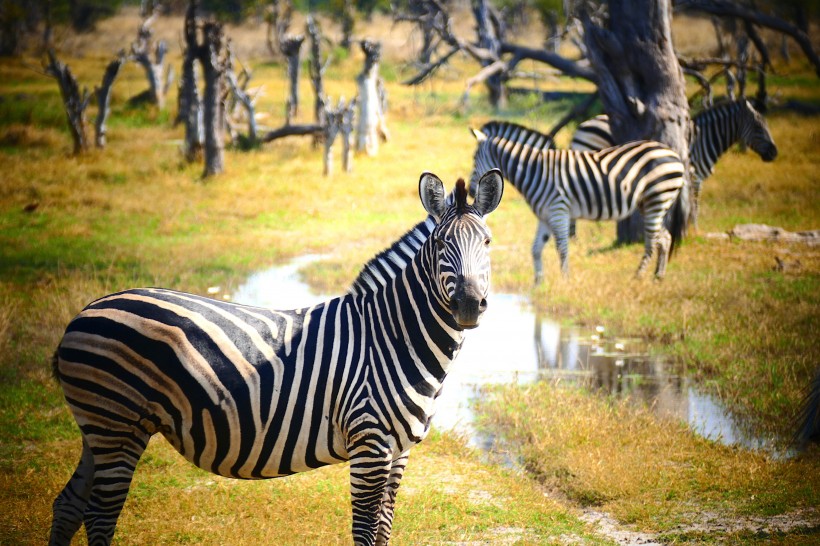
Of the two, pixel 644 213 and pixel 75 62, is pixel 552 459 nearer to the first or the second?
pixel 644 213

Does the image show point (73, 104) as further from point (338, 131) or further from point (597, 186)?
point (597, 186)

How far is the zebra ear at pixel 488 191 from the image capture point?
434 cm

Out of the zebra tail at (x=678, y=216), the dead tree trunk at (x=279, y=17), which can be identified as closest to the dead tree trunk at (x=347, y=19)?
the dead tree trunk at (x=279, y=17)

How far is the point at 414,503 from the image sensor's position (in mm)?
5922

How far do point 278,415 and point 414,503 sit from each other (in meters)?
2.00

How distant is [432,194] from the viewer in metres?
4.47

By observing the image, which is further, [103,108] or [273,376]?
[103,108]

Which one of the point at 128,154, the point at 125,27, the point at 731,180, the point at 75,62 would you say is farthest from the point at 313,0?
the point at 731,180

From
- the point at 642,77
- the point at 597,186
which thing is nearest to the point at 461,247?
the point at 597,186

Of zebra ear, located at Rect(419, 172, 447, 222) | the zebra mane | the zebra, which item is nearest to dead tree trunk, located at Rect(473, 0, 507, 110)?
the zebra

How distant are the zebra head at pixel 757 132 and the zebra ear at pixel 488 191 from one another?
13168mm

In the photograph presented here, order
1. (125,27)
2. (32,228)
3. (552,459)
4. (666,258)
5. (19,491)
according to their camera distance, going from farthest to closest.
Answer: (125,27) → (32,228) → (666,258) → (552,459) → (19,491)

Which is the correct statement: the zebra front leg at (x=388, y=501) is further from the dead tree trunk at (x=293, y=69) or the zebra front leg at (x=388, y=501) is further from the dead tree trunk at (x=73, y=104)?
the dead tree trunk at (x=293, y=69)

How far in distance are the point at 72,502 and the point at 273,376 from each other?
1.24 meters
